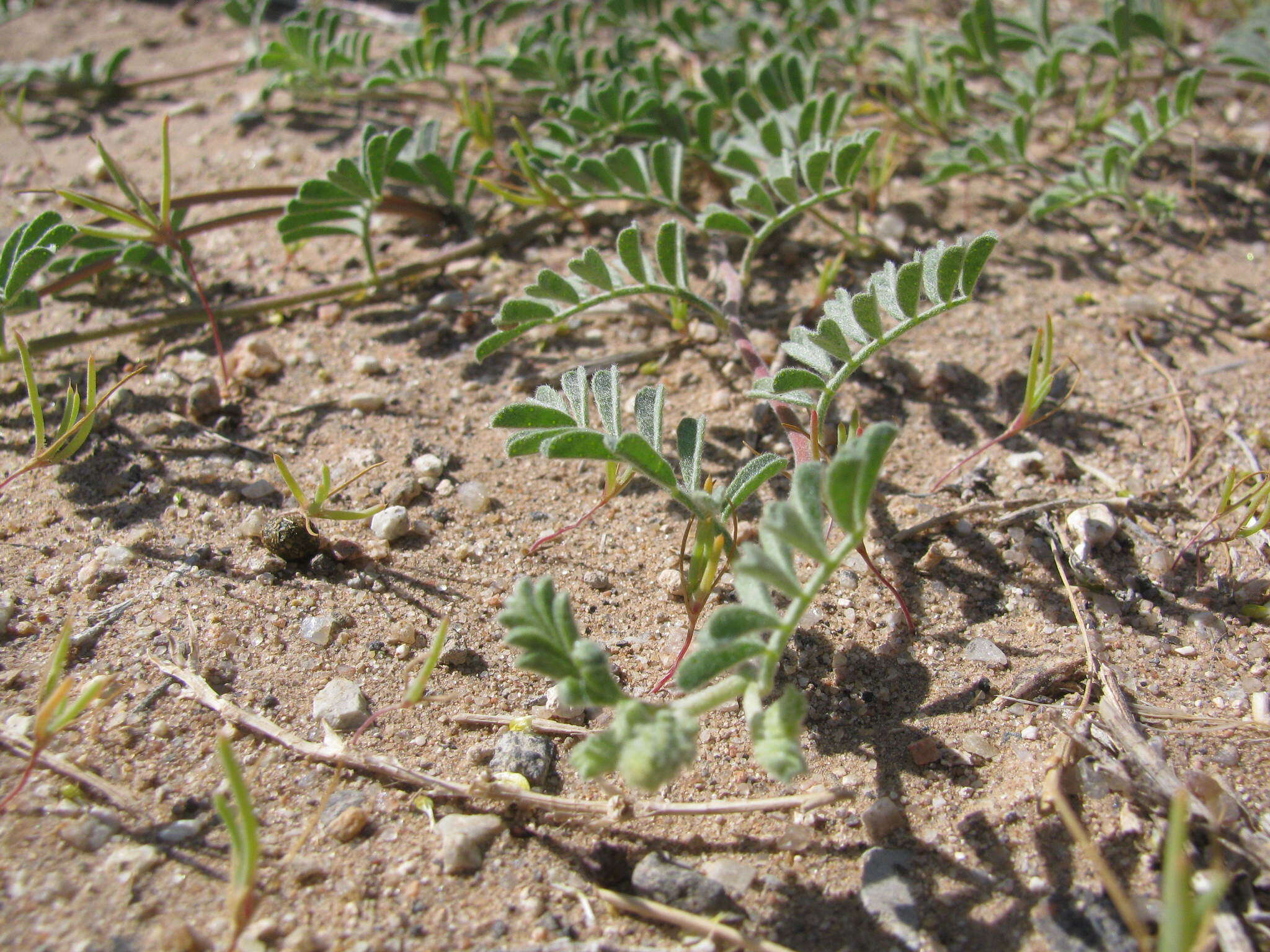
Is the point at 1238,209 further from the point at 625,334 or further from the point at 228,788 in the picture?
the point at 228,788

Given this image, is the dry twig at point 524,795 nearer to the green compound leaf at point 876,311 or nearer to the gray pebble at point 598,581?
the gray pebble at point 598,581

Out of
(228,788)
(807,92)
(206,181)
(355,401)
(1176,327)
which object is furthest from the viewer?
(206,181)

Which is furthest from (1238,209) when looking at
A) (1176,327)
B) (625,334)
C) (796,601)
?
(796,601)

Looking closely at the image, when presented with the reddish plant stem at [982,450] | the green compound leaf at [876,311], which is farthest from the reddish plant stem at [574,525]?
the reddish plant stem at [982,450]

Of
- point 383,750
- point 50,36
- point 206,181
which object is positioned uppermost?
point 50,36

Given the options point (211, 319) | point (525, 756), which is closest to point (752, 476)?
point (525, 756)

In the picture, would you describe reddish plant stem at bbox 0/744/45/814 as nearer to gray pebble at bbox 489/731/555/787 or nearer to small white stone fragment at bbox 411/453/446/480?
gray pebble at bbox 489/731/555/787

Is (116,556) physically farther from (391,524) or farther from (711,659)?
(711,659)
